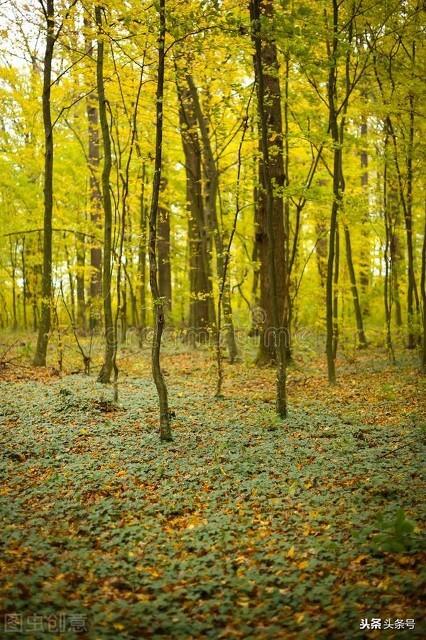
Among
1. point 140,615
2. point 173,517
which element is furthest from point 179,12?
point 140,615

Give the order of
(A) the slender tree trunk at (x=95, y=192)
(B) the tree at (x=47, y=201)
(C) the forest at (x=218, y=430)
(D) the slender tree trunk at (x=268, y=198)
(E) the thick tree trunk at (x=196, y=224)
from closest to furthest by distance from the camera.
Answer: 1. (C) the forest at (x=218, y=430)
2. (D) the slender tree trunk at (x=268, y=198)
3. (B) the tree at (x=47, y=201)
4. (E) the thick tree trunk at (x=196, y=224)
5. (A) the slender tree trunk at (x=95, y=192)

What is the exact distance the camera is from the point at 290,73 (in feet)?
44.4

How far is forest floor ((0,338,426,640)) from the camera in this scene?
3.92 metres

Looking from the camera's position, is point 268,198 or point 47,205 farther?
point 47,205

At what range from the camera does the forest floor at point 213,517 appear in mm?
3924

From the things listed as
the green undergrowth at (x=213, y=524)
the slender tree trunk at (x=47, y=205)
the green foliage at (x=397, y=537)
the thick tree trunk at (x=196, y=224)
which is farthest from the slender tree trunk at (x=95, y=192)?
the green foliage at (x=397, y=537)

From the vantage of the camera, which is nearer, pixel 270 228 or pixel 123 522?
pixel 123 522

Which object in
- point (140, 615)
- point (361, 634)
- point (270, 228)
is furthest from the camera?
point (270, 228)

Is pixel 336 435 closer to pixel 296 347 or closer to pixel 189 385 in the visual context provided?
pixel 189 385

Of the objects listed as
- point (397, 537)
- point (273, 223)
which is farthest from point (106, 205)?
point (397, 537)

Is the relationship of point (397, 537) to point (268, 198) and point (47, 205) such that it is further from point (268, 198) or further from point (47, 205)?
point (47, 205)

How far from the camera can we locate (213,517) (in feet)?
18.2

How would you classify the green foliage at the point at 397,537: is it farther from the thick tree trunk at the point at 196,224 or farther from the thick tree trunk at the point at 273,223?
the thick tree trunk at the point at 196,224

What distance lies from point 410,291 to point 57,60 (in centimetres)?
1252
